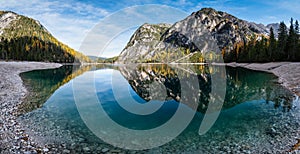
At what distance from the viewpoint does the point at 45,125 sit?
40.8 feet

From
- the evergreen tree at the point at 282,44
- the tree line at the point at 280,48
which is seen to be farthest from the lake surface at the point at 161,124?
the evergreen tree at the point at 282,44

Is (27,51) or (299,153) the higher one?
(27,51)

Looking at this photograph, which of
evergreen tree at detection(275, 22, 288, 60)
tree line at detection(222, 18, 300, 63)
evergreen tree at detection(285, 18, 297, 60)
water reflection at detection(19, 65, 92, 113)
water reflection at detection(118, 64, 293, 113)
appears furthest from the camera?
evergreen tree at detection(275, 22, 288, 60)

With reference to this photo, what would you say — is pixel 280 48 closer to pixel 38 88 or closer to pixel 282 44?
pixel 282 44

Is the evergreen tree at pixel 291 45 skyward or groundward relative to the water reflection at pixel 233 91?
skyward

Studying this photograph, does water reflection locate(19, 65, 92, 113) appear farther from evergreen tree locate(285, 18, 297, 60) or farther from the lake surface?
evergreen tree locate(285, 18, 297, 60)

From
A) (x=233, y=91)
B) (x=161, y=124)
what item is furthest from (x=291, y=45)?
(x=161, y=124)

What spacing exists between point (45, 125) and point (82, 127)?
2471mm

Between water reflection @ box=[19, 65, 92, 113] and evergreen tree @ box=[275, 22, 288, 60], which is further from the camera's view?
evergreen tree @ box=[275, 22, 288, 60]

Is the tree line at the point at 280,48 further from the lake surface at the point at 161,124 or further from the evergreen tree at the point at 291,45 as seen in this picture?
the lake surface at the point at 161,124

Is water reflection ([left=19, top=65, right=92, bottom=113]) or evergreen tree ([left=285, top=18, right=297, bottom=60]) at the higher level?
evergreen tree ([left=285, top=18, right=297, bottom=60])

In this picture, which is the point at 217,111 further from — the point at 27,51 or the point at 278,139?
the point at 27,51

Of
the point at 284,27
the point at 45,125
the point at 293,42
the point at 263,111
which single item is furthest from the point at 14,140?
the point at 284,27

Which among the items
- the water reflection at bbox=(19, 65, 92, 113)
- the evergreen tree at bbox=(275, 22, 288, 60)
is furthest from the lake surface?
the evergreen tree at bbox=(275, 22, 288, 60)
